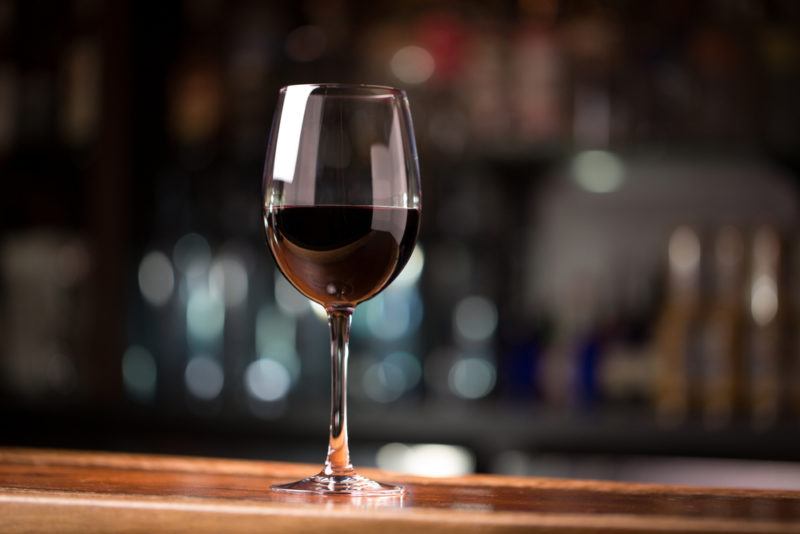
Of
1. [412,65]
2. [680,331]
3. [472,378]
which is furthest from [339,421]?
[412,65]

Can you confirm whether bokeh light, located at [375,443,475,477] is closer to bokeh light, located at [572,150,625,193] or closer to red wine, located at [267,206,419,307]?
bokeh light, located at [572,150,625,193]

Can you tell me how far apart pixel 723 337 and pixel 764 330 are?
0.07 meters

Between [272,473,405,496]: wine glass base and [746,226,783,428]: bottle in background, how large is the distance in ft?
5.47

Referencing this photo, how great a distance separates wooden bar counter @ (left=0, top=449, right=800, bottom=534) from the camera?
54 cm

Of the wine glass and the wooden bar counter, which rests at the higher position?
the wine glass

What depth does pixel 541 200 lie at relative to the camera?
8.84ft

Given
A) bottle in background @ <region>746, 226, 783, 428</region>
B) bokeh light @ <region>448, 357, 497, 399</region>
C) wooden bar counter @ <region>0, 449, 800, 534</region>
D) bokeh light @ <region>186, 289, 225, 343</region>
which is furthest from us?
bokeh light @ <region>186, 289, 225, 343</region>

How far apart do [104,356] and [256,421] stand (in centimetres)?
40

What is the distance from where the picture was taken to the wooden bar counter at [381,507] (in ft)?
1.79

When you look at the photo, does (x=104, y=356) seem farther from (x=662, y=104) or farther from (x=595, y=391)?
(x=662, y=104)

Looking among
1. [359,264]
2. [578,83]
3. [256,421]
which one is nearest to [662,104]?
[578,83]

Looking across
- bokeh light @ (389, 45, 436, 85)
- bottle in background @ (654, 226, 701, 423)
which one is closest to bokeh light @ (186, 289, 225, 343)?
bokeh light @ (389, 45, 436, 85)

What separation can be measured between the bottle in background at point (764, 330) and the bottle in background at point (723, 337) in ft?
0.08

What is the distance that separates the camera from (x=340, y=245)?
72 centimetres
